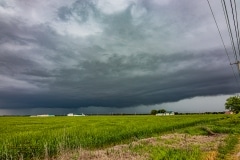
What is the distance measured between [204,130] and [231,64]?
1098 cm

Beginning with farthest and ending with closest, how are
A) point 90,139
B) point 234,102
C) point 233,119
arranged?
point 234,102, point 233,119, point 90,139

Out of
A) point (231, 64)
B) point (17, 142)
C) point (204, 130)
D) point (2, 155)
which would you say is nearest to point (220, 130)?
point (204, 130)

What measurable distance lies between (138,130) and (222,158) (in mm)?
16823

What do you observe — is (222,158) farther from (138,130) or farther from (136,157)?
(138,130)

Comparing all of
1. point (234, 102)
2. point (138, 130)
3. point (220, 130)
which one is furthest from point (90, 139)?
point (234, 102)

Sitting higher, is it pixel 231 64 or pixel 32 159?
pixel 231 64

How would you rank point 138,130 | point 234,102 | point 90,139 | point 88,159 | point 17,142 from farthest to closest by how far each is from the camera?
point 234,102 → point 138,130 → point 90,139 → point 17,142 → point 88,159

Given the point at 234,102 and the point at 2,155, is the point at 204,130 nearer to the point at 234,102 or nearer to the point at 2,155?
the point at 2,155

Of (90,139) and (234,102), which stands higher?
(234,102)

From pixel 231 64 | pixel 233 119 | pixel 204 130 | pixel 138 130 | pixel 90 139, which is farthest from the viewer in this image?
pixel 233 119

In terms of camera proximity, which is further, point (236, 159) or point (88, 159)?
point (236, 159)

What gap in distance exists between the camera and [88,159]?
53.7 feet

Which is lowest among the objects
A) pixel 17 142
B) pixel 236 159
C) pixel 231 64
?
pixel 236 159

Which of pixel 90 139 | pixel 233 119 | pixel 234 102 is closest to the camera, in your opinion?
pixel 90 139
